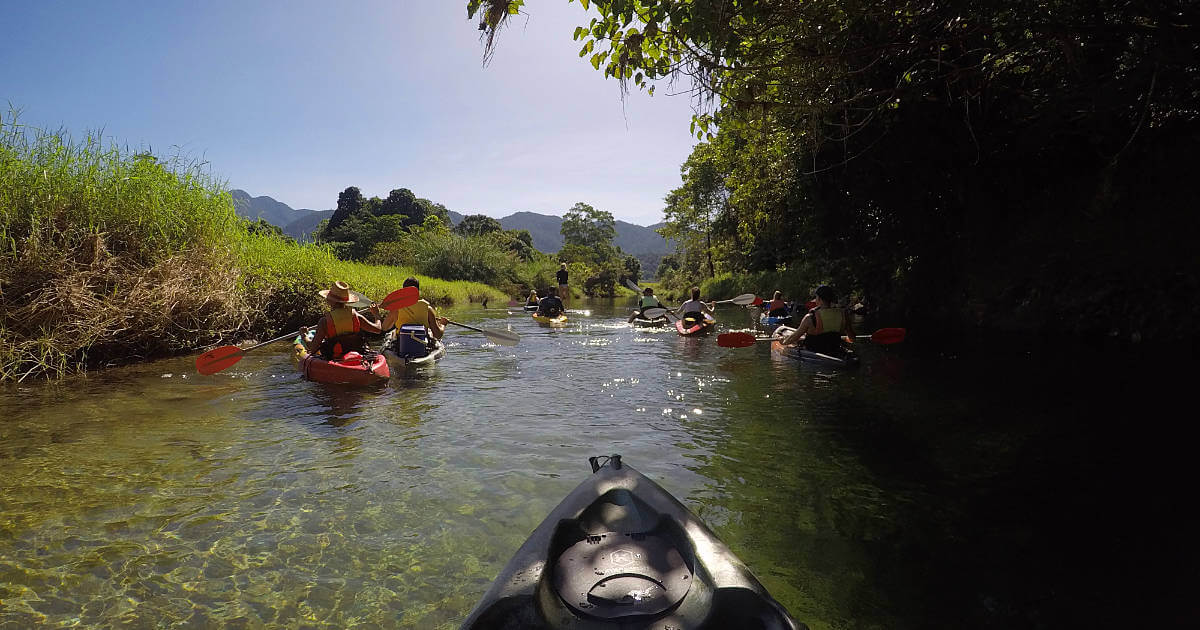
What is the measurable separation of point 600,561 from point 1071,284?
1350 centimetres

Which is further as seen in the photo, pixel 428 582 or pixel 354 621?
pixel 428 582

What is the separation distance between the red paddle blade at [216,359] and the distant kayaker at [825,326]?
28.8ft

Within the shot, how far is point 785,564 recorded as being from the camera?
3.11 m

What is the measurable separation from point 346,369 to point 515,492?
14.5 ft

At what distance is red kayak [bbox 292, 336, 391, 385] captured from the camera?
7492 mm

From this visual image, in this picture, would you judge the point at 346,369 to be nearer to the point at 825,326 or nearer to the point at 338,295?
the point at 338,295

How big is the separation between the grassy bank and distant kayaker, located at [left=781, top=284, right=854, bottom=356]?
10.4 metres

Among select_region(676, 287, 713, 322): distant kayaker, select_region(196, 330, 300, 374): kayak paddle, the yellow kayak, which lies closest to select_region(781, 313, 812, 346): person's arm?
select_region(676, 287, 713, 322): distant kayaker

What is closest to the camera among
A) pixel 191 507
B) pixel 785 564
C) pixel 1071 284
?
pixel 785 564

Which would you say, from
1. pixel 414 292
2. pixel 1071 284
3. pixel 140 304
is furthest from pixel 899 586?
pixel 1071 284

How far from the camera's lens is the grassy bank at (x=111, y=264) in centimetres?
720

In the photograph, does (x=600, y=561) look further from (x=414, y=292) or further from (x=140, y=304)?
(x=140, y=304)

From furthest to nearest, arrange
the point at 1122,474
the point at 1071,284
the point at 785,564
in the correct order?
the point at 1071,284
the point at 1122,474
the point at 785,564

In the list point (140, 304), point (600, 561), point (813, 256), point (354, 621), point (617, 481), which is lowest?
point (354, 621)
